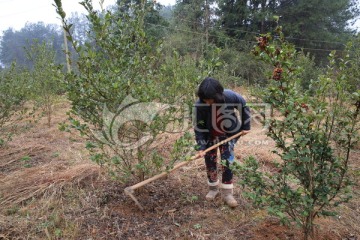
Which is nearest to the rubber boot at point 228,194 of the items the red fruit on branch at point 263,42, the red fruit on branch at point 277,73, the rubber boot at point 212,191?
the rubber boot at point 212,191

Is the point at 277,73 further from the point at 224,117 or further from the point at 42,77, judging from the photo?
the point at 42,77

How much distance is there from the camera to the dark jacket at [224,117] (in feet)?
9.80

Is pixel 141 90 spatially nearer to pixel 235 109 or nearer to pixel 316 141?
pixel 235 109

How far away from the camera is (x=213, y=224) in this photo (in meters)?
2.86

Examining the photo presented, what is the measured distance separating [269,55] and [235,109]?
129 centimetres

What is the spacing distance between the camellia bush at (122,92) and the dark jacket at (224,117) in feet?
0.51

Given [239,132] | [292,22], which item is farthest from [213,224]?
[292,22]

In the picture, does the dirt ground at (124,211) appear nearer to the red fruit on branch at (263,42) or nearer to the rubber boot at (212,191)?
the rubber boot at (212,191)

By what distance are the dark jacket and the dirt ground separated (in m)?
0.79

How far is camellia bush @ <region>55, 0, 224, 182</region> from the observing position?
2.63 meters

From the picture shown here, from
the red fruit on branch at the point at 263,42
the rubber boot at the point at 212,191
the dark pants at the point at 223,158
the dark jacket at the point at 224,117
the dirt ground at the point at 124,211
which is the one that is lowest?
the dirt ground at the point at 124,211

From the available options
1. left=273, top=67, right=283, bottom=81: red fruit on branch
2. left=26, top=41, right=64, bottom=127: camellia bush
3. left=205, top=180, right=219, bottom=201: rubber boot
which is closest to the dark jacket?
left=205, top=180, right=219, bottom=201: rubber boot

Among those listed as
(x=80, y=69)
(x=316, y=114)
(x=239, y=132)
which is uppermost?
(x=80, y=69)

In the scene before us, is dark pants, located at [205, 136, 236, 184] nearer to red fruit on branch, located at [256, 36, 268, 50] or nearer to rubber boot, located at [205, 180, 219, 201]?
rubber boot, located at [205, 180, 219, 201]
